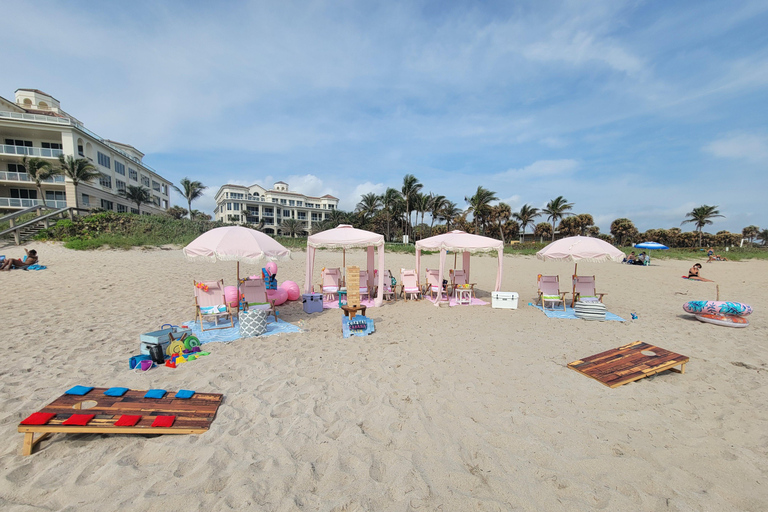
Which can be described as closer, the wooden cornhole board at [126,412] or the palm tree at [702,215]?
the wooden cornhole board at [126,412]

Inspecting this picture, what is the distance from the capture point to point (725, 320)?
7613 mm

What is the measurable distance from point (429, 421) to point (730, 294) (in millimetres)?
17015

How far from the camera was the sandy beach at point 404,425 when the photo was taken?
2.51m

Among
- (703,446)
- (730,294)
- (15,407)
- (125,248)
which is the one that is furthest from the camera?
(125,248)

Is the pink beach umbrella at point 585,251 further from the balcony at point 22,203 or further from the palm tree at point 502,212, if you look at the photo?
the palm tree at point 502,212

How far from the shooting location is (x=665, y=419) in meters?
3.65

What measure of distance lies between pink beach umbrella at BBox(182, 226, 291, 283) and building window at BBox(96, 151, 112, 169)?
116 feet

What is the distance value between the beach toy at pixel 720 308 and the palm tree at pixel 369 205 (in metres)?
45.9

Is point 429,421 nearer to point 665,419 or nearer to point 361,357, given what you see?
point 361,357

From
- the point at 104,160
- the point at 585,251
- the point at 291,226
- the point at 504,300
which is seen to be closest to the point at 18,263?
the point at 504,300

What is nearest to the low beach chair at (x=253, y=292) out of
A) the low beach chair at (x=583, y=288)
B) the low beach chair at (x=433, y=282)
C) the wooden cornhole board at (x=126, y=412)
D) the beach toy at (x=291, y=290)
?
the beach toy at (x=291, y=290)

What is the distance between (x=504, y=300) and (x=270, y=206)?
56.7 meters

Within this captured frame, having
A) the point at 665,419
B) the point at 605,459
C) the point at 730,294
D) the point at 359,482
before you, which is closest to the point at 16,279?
the point at 359,482

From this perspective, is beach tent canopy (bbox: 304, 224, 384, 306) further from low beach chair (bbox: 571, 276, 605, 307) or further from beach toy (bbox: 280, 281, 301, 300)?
low beach chair (bbox: 571, 276, 605, 307)
